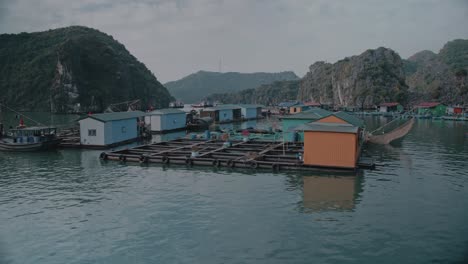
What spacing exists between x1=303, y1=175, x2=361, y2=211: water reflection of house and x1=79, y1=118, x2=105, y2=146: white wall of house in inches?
932

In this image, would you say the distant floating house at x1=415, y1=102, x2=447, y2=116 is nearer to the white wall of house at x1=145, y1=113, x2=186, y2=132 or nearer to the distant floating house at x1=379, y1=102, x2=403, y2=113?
the distant floating house at x1=379, y1=102, x2=403, y2=113

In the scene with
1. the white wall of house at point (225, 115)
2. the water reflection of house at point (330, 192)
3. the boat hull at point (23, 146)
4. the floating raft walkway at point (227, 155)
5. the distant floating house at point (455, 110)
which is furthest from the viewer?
the distant floating house at point (455, 110)

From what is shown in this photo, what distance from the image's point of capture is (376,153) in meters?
36.3

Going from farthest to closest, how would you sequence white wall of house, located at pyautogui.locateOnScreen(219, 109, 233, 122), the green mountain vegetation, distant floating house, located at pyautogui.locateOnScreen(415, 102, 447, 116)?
the green mountain vegetation < distant floating house, located at pyautogui.locateOnScreen(415, 102, 447, 116) < white wall of house, located at pyautogui.locateOnScreen(219, 109, 233, 122)

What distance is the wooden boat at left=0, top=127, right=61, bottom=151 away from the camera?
123 ft

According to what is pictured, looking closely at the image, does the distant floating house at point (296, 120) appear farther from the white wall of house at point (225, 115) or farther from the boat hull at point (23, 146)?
the white wall of house at point (225, 115)

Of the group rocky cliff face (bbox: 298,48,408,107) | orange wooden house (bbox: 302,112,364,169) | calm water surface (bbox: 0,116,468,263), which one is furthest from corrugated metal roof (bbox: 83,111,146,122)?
rocky cliff face (bbox: 298,48,408,107)

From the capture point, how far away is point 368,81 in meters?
137

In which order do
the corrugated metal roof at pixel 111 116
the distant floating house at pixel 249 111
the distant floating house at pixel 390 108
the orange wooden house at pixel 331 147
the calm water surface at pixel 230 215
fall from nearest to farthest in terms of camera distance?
the calm water surface at pixel 230 215, the orange wooden house at pixel 331 147, the corrugated metal roof at pixel 111 116, the distant floating house at pixel 249 111, the distant floating house at pixel 390 108

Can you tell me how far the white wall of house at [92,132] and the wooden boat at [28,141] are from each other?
313 cm

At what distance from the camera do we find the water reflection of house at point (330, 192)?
64.3 ft

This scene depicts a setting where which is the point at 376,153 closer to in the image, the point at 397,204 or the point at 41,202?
the point at 397,204

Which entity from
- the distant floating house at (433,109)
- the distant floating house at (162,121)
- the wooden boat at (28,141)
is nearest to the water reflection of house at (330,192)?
the wooden boat at (28,141)

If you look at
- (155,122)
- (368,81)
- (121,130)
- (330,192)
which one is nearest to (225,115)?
(155,122)
